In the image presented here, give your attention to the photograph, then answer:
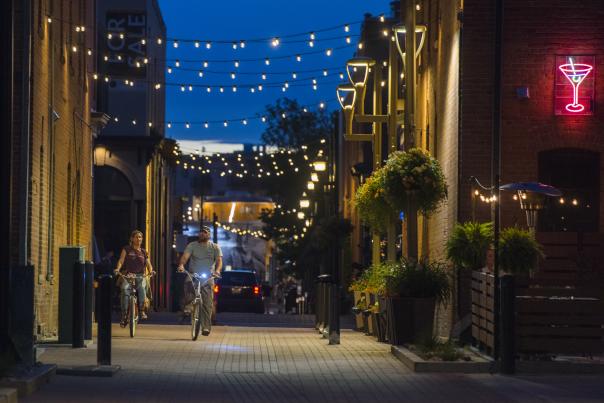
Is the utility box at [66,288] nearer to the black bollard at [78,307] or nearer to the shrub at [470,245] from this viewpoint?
the black bollard at [78,307]

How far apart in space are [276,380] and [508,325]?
2.76 meters

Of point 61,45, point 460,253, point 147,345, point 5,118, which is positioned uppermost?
point 61,45

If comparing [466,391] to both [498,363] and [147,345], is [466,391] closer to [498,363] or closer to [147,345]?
[498,363]

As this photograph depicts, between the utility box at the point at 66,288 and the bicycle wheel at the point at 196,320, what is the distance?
2.40m

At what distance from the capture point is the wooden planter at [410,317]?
1991cm

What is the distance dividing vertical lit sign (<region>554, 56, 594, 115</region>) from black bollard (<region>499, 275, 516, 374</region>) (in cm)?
691

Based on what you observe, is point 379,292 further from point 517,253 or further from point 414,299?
point 517,253

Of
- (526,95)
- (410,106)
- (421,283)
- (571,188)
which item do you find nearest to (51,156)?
(410,106)

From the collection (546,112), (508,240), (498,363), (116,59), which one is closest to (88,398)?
(498,363)

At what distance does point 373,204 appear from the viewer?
25891 mm

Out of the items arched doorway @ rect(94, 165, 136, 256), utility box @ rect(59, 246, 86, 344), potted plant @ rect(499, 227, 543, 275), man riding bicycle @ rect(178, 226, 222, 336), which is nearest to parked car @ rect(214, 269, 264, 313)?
arched doorway @ rect(94, 165, 136, 256)

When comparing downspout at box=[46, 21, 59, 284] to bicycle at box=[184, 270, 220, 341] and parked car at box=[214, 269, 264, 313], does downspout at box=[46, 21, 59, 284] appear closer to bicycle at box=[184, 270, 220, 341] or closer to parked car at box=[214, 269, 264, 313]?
bicycle at box=[184, 270, 220, 341]

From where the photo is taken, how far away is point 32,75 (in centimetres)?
2097

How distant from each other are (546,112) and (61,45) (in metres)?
9.49
